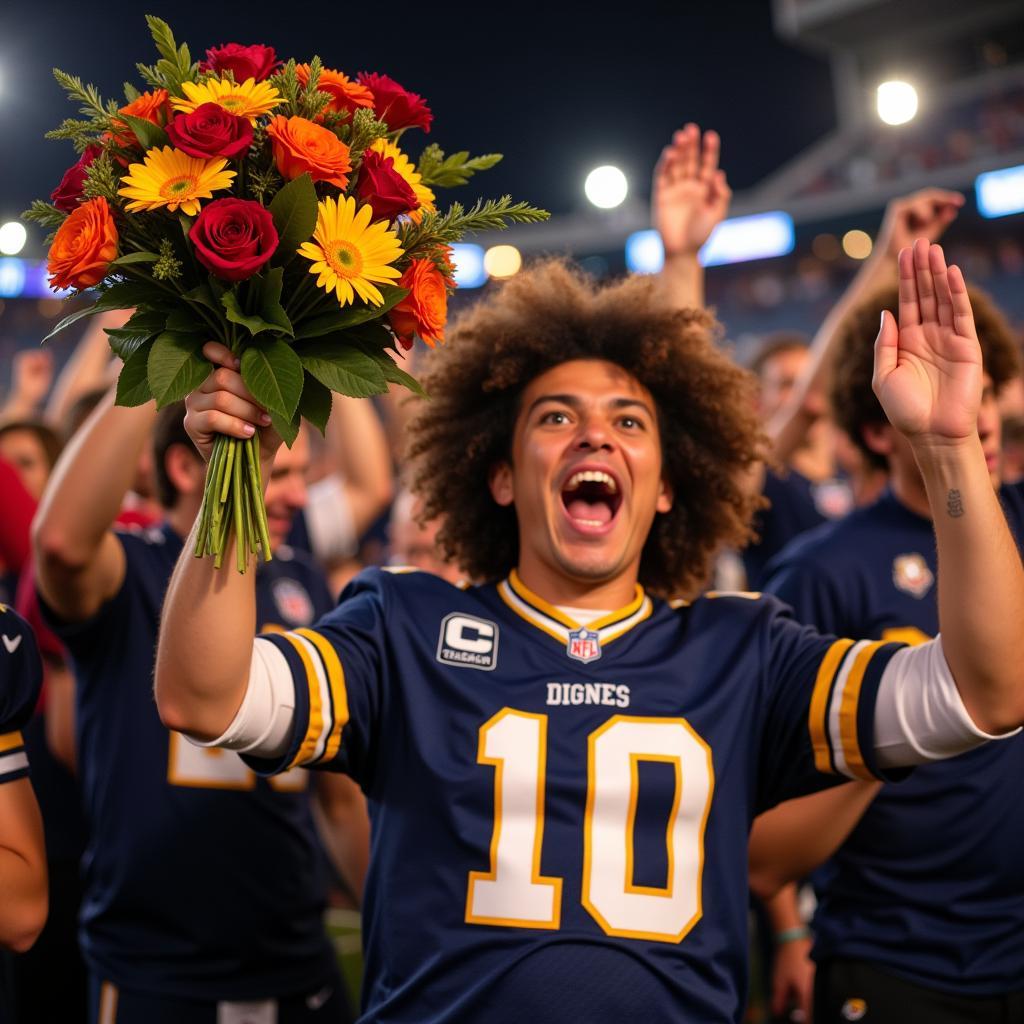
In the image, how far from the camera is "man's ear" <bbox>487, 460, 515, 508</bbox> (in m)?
2.59

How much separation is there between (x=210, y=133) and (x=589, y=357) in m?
1.03

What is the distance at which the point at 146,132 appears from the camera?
5.85 ft

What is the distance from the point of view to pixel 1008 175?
55.6 ft

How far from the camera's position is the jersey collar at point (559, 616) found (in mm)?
2271

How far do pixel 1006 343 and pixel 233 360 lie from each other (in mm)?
2120

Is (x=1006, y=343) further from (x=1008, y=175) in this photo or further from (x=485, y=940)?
(x=1008, y=175)

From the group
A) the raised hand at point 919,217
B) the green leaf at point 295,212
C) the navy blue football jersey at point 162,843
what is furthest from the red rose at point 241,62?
the raised hand at point 919,217

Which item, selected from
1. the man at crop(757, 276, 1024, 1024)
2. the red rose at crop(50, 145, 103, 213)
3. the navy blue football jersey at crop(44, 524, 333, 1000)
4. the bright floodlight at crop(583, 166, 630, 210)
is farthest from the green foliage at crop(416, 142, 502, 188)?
the bright floodlight at crop(583, 166, 630, 210)

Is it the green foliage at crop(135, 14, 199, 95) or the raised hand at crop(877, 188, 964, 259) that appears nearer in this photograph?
the green foliage at crop(135, 14, 199, 95)

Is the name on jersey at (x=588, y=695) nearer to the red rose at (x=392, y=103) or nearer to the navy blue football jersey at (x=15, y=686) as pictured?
the navy blue football jersey at (x=15, y=686)

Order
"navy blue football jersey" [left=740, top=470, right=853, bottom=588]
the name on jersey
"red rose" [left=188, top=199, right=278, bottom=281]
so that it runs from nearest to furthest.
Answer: "red rose" [left=188, top=199, right=278, bottom=281] → the name on jersey → "navy blue football jersey" [left=740, top=470, right=853, bottom=588]

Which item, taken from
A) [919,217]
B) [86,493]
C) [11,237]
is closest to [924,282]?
[919,217]

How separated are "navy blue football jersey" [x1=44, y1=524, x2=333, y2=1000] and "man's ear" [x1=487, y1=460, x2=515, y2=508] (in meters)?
0.77

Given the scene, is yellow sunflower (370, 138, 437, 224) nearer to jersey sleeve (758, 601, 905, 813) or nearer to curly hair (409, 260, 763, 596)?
curly hair (409, 260, 763, 596)
